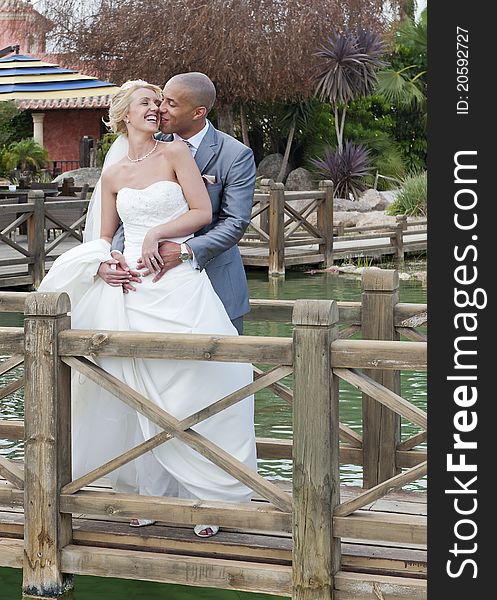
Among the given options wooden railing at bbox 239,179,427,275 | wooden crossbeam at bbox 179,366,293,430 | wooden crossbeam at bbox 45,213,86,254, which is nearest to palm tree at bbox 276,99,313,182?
wooden railing at bbox 239,179,427,275

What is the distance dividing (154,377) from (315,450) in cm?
74

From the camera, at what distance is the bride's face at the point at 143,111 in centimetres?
475

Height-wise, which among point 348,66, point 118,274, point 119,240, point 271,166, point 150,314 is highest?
point 348,66

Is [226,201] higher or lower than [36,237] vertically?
higher

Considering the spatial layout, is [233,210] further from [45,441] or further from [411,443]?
[411,443]

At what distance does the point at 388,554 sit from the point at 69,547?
113 cm

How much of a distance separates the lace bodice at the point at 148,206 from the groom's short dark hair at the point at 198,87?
33 centimetres

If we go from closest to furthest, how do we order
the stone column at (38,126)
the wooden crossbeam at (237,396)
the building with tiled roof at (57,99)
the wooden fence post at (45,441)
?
the wooden crossbeam at (237,396)
the wooden fence post at (45,441)
the building with tiled roof at (57,99)
the stone column at (38,126)

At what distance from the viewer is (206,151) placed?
15.9 feet

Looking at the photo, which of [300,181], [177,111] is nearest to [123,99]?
[177,111]

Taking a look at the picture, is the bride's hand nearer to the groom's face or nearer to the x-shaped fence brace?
the groom's face

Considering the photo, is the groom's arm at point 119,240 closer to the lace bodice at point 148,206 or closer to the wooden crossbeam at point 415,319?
the lace bodice at point 148,206

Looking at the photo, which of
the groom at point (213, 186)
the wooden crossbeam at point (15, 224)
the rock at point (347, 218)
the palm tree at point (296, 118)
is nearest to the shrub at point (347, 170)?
the palm tree at point (296, 118)

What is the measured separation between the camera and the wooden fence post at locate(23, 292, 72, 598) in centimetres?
440
